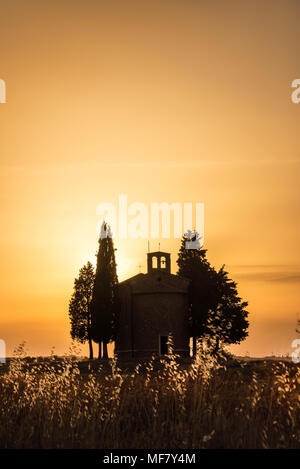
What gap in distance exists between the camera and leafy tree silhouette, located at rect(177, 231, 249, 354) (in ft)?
178

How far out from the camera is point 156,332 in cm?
5159

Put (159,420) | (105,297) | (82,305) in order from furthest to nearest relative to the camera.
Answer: (82,305) → (105,297) → (159,420)

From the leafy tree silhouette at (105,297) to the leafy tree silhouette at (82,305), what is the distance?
7.19 feet

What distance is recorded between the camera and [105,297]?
50906 mm

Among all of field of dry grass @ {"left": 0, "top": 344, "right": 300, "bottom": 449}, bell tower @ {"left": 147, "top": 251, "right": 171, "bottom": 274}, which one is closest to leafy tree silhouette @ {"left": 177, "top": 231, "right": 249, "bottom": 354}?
bell tower @ {"left": 147, "top": 251, "right": 171, "bottom": 274}

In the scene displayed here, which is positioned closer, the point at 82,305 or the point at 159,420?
the point at 159,420

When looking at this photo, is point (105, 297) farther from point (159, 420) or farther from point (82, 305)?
point (159, 420)

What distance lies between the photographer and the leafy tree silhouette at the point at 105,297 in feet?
165

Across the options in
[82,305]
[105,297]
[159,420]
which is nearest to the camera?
[159,420]

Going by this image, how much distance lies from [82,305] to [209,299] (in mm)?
11493

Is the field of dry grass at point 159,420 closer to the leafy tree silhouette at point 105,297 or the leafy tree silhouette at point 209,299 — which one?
the leafy tree silhouette at point 105,297

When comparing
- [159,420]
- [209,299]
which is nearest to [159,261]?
[209,299]
